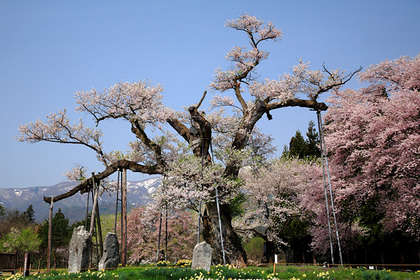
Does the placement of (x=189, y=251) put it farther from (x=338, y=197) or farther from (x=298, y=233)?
(x=338, y=197)

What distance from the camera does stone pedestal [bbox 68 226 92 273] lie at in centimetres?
1484

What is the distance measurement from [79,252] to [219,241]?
20.4 feet

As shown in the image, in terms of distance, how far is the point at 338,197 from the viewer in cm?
1739

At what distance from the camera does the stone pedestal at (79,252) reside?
14840 mm

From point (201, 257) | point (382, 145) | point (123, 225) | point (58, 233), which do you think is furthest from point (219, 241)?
point (58, 233)

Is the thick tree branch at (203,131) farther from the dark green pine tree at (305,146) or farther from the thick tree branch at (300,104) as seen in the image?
the dark green pine tree at (305,146)

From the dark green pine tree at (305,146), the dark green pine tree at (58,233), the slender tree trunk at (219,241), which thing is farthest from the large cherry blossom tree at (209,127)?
the dark green pine tree at (58,233)

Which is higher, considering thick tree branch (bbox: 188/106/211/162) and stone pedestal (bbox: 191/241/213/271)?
thick tree branch (bbox: 188/106/211/162)

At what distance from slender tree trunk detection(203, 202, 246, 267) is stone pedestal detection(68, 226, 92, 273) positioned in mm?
5578

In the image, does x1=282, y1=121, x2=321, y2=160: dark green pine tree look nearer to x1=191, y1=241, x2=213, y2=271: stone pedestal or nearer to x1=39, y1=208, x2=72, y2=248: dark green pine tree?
x1=191, y1=241, x2=213, y2=271: stone pedestal

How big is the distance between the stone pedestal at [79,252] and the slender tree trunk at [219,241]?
558 cm

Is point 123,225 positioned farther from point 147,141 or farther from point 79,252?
point 147,141

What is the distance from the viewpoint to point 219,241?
54.7ft

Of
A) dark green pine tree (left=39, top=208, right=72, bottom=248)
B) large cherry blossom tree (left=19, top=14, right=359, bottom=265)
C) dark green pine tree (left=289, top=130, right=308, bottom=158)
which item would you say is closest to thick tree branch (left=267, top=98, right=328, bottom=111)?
large cherry blossom tree (left=19, top=14, right=359, bottom=265)
